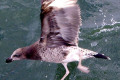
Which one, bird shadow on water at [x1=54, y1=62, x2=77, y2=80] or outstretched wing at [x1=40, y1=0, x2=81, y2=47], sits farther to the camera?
bird shadow on water at [x1=54, y1=62, x2=77, y2=80]

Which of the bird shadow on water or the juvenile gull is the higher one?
the juvenile gull

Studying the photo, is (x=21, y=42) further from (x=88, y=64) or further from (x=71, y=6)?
(x=71, y=6)

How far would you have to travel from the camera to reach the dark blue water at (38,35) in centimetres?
631

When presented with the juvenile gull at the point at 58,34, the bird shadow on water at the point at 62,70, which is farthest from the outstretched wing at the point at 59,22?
the bird shadow on water at the point at 62,70

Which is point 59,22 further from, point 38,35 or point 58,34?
point 38,35

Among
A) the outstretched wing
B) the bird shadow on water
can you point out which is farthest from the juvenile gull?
the bird shadow on water

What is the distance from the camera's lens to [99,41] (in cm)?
689

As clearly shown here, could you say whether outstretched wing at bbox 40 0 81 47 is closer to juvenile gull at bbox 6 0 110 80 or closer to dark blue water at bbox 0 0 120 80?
juvenile gull at bbox 6 0 110 80

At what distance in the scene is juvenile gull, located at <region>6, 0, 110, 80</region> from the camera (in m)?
4.70

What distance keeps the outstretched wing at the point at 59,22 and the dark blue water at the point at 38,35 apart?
115 centimetres

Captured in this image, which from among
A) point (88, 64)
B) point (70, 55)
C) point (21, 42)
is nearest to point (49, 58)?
point (70, 55)

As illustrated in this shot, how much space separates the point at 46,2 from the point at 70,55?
1.39 meters

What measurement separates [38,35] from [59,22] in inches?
96.7

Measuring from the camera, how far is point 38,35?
732 cm
